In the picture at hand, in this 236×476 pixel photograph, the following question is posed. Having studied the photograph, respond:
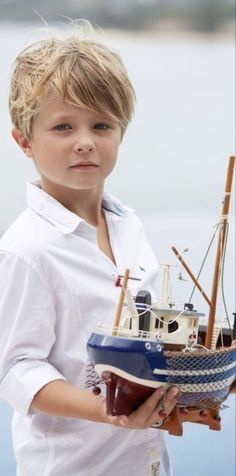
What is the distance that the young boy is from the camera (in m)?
0.74

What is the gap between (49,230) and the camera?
30.7 inches

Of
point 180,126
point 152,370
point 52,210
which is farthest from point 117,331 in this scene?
point 180,126

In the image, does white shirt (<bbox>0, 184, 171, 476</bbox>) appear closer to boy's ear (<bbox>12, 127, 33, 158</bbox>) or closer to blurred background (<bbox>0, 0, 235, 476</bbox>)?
boy's ear (<bbox>12, 127, 33, 158</bbox>)

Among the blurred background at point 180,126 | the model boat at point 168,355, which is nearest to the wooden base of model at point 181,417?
the model boat at point 168,355

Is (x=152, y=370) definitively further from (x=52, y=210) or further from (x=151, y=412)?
(x=52, y=210)

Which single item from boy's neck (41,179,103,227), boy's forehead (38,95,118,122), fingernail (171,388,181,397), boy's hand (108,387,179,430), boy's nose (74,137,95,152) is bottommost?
boy's hand (108,387,179,430)

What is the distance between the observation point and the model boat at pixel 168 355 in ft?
2.12

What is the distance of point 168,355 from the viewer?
68 centimetres

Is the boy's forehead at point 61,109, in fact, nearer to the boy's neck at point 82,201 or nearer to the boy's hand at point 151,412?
the boy's neck at point 82,201

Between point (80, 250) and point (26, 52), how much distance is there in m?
0.19

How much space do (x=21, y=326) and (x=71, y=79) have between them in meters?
0.22

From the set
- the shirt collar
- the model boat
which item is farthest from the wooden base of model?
the shirt collar

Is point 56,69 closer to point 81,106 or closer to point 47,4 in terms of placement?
point 81,106

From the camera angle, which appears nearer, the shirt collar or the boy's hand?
the boy's hand
